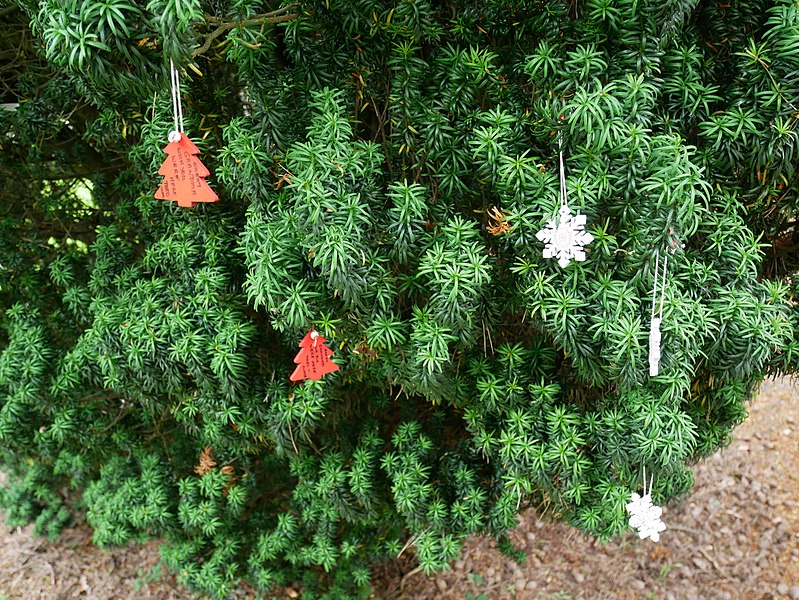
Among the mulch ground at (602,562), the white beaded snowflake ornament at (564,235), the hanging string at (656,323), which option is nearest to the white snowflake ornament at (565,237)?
the white beaded snowflake ornament at (564,235)

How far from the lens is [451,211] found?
1.54 metres

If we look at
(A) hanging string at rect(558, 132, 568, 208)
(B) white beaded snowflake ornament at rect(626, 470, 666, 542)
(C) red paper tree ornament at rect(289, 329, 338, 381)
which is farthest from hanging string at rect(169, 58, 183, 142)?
(B) white beaded snowflake ornament at rect(626, 470, 666, 542)

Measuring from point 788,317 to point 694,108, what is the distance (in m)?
0.69

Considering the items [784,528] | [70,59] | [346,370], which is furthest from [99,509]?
[784,528]

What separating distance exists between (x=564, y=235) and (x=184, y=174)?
0.95m

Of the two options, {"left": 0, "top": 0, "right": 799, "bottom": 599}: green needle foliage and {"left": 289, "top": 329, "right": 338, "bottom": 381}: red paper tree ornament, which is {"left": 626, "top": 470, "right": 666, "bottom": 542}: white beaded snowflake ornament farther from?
{"left": 289, "top": 329, "right": 338, "bottom": 381}: red paper tree ornament

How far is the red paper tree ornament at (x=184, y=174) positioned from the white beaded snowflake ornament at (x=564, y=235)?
85 centimetres

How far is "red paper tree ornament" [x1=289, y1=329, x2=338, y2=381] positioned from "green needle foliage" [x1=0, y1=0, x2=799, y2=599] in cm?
7

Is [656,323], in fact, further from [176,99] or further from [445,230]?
[176,99]

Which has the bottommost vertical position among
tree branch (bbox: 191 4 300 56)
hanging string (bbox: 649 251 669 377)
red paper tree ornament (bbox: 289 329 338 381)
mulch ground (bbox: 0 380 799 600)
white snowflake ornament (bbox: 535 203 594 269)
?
mulch ground (bbox: 0 380 799 600)

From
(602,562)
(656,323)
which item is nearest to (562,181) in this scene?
(656,323)

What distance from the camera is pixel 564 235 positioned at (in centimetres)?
135

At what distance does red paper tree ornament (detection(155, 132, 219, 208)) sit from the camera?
1444mm

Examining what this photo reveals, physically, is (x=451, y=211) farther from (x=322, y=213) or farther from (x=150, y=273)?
(x=150, y=273)
